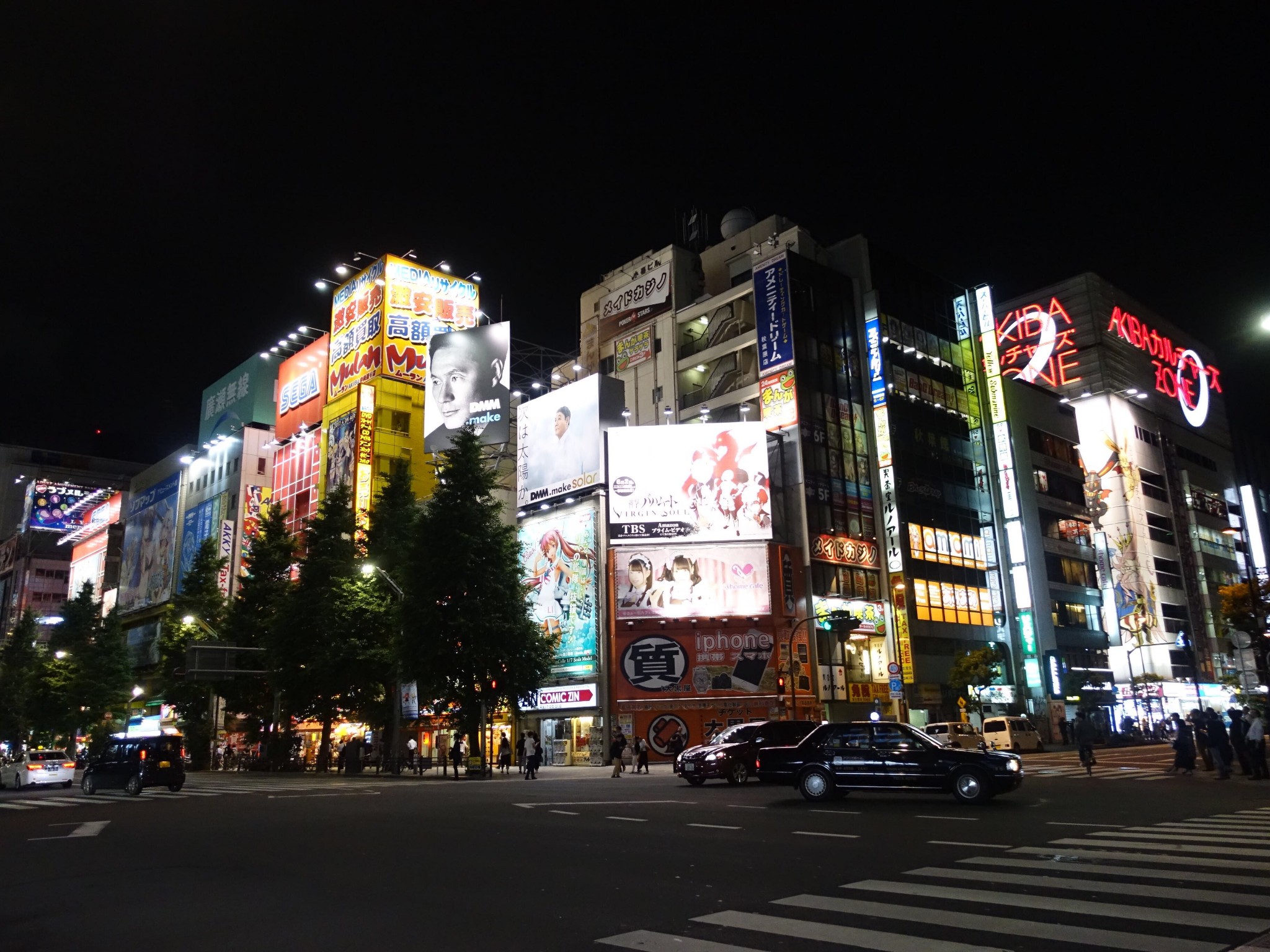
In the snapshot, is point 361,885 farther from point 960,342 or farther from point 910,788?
point 960,342

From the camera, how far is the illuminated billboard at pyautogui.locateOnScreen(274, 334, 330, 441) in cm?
7312

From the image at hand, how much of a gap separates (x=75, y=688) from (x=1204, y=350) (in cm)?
11695

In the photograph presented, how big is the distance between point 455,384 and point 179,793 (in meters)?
35.9

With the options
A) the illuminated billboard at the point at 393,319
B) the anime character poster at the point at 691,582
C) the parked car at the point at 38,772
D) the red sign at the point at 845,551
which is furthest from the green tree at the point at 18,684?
the red sign at the point at 845,551

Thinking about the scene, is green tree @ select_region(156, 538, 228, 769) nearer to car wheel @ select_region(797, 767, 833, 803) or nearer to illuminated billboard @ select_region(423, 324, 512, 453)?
illuminated billboard @ select_region(423, 324, 512, 453)

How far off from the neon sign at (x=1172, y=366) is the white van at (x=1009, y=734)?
5651 centimetres

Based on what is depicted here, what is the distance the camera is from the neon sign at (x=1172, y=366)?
287 feet

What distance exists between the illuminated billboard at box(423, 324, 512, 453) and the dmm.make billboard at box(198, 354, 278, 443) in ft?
104

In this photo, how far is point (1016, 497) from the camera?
64.8 metres

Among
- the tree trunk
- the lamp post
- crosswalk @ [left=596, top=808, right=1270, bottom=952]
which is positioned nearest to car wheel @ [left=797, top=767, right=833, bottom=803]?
crosswalk @ [left=596, top=808, right=1270, bottom=952]

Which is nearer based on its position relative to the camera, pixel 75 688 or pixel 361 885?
pixel 361 885

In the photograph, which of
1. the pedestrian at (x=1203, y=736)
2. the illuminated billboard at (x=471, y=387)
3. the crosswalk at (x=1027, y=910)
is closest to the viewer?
the crosswalk at (x=1027, y=910)

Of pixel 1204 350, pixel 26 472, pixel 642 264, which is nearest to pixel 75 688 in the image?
pixel 642 264

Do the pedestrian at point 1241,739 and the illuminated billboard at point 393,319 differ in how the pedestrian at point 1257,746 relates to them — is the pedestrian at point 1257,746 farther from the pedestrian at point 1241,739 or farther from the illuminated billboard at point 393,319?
the illuminated billboard at point 393,319
